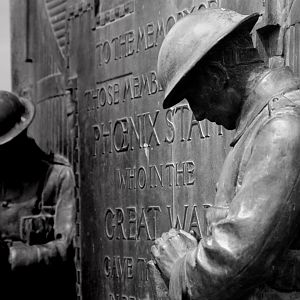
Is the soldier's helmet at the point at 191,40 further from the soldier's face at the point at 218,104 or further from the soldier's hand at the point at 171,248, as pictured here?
the soldier's hand at the point at 171,248

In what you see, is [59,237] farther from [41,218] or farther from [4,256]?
[4,256]

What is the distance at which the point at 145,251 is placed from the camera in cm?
654

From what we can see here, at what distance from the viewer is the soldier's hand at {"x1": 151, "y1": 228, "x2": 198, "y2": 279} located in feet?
13.0

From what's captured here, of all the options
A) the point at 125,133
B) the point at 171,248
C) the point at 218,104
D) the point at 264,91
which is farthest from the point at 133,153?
the point at 264,91

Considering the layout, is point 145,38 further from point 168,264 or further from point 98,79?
point 168,264

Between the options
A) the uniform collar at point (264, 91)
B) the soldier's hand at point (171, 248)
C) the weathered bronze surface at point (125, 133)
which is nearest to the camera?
the uniform collar at point (264, 91)

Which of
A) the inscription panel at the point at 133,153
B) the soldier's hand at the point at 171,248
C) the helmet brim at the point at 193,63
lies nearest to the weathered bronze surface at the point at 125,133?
the inscription panel at the point at 133,153

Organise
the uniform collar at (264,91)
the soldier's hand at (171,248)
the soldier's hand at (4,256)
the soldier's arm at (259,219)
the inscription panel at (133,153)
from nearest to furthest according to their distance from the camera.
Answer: the soldier's arm at (259,219)
the uniform collar at (264,91)
the soldier's hand at (171,248)
the inscription panel at (133,153)
the soldier's hand at (4,256)

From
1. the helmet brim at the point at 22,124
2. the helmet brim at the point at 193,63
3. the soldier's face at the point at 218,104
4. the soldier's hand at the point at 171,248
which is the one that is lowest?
the soldier's hand at the point at 171,248

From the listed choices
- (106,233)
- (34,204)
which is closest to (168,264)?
(106,233)

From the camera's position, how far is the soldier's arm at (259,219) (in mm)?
3529

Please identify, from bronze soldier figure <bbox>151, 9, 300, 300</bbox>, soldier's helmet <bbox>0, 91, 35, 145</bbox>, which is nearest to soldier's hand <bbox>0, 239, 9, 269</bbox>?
soldier's helmet <bbox>0, 91, 35, 145</bbox>

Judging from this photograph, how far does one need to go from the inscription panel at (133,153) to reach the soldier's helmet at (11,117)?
45 centimetres

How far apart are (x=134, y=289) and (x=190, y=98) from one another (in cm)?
297
